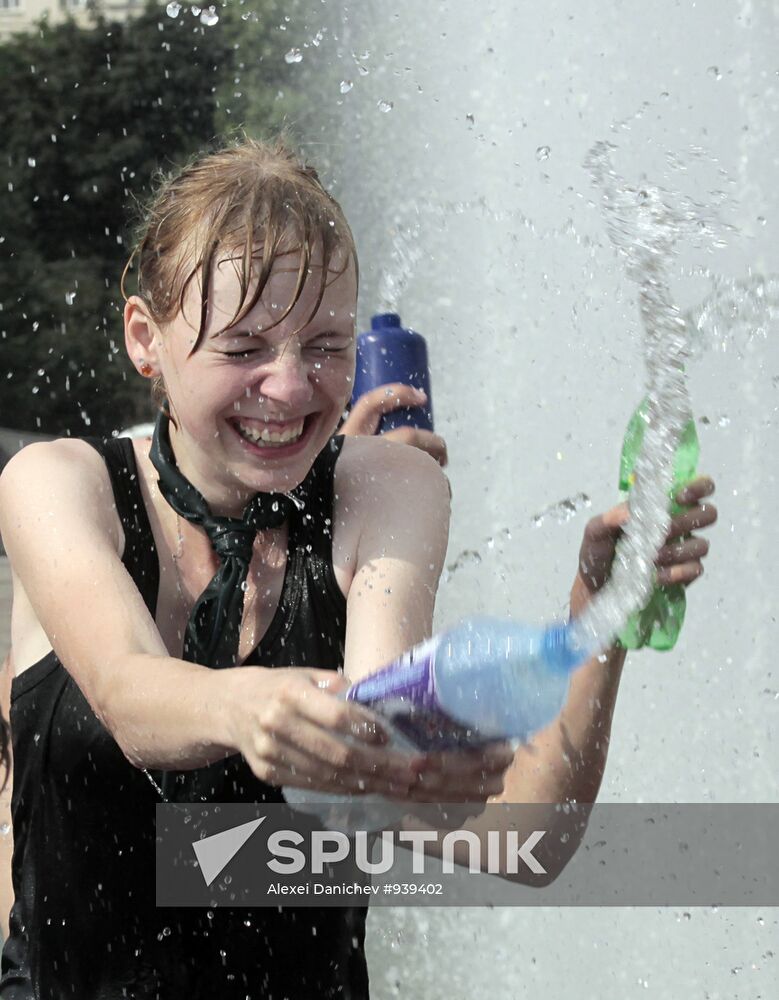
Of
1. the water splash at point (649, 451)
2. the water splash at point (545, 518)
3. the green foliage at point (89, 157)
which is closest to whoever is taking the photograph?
the water splash at point (649, 451)

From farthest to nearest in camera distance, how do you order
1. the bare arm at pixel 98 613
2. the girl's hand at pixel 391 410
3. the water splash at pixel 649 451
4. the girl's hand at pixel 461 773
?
the girl's hand at pixel 391 410
the water splash at pixel 649 451
the bare arm at pixel 98 613
the girl's hand at pixel 461 773

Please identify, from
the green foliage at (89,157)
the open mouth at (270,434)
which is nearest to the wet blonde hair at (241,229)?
the open mouth at (270,434)

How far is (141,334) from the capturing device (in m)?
2.17

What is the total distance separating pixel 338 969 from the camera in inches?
83.8

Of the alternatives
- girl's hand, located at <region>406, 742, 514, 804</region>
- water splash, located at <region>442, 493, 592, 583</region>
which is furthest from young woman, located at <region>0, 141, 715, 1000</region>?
water splash, located at <region>442, 493, 592, 583</region>

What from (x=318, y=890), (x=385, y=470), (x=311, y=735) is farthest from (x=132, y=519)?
(x=311, y=735)

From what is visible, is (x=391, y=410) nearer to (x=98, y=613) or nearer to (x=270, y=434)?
(x=270, y=434)

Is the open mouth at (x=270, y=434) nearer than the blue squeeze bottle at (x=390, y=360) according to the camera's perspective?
Yes

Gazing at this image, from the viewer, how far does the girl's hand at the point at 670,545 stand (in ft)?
6.49

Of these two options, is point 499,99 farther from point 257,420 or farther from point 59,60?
point 59,60

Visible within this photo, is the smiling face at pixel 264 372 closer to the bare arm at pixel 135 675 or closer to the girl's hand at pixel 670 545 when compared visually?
the bare arm at pixel 135 675

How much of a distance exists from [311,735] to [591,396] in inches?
118

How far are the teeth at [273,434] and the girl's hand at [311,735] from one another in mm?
487

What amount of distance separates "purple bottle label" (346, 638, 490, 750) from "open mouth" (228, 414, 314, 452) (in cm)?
54
